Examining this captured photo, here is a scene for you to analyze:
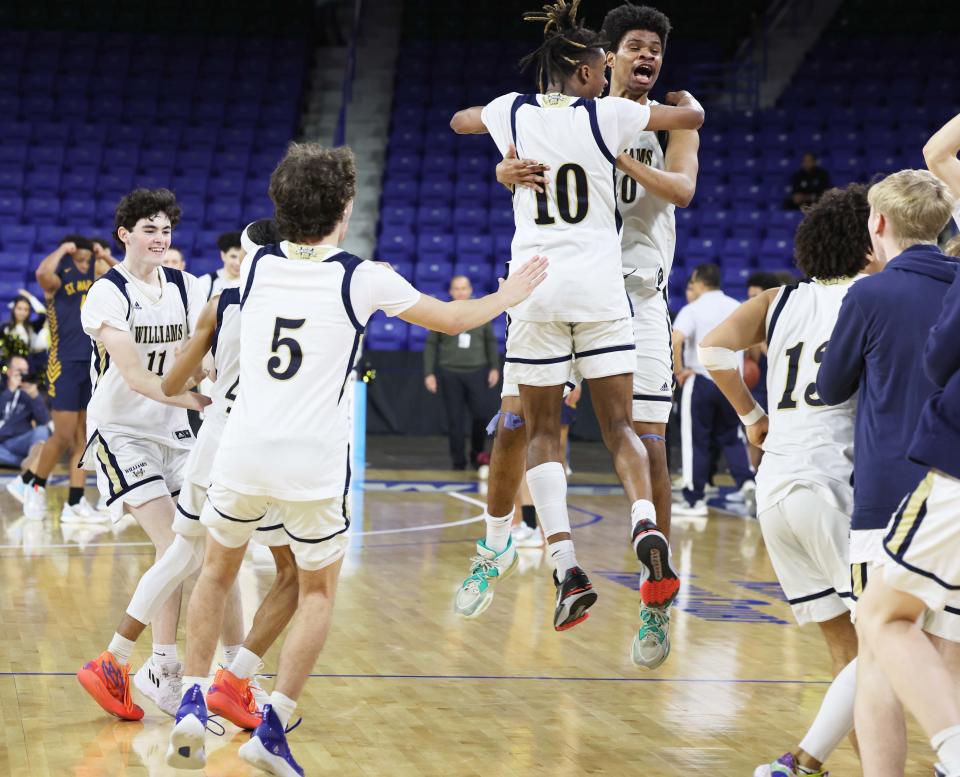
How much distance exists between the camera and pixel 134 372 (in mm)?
4996

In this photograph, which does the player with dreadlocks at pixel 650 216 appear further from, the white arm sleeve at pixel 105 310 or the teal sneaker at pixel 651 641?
the white arm sleeve at pixel 105 310

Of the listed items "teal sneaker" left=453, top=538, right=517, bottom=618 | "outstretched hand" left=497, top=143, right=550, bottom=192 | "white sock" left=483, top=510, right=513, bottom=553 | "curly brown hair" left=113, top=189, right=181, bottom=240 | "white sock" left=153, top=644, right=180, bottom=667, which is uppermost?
"outstretched hand" left=497, top=143, right=550, bottom=192

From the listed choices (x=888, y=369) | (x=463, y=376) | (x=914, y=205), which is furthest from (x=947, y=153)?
(x=463, y=376)

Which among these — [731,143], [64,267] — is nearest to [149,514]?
[64,267]

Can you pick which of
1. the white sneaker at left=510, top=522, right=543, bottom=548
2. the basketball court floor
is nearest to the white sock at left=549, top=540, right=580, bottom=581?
the basketball court floor

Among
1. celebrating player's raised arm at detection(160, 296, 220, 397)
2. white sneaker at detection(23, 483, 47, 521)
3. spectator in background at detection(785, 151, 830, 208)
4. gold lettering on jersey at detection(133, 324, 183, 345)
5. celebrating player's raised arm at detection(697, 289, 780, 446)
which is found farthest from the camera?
spectator in background at detection(785, 151, 830, 208)

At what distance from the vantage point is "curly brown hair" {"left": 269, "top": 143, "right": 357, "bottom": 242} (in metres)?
4.14

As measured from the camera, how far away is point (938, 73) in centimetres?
1980

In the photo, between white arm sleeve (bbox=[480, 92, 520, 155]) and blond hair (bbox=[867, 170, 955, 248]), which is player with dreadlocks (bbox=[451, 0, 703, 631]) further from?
blond hair (bbox=[867, 170, 955, 248])

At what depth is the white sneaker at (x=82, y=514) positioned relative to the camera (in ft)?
33.1

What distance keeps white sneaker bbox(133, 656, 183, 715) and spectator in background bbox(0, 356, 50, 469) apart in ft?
28.3

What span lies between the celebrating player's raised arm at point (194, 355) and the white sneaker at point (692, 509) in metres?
7.50

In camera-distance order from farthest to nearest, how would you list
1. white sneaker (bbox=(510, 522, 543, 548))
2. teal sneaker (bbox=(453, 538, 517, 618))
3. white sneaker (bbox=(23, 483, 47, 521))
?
white sneaker (bbox=(23, 483, 47, 521)) < white sneaker (bbox=(510, 522, 543, 548)) < teal sneaker (bbox=(453, 538, 517, 618))

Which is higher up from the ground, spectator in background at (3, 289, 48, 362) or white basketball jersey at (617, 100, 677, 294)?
white basketball jersey at (617, 100, 677, 294)
